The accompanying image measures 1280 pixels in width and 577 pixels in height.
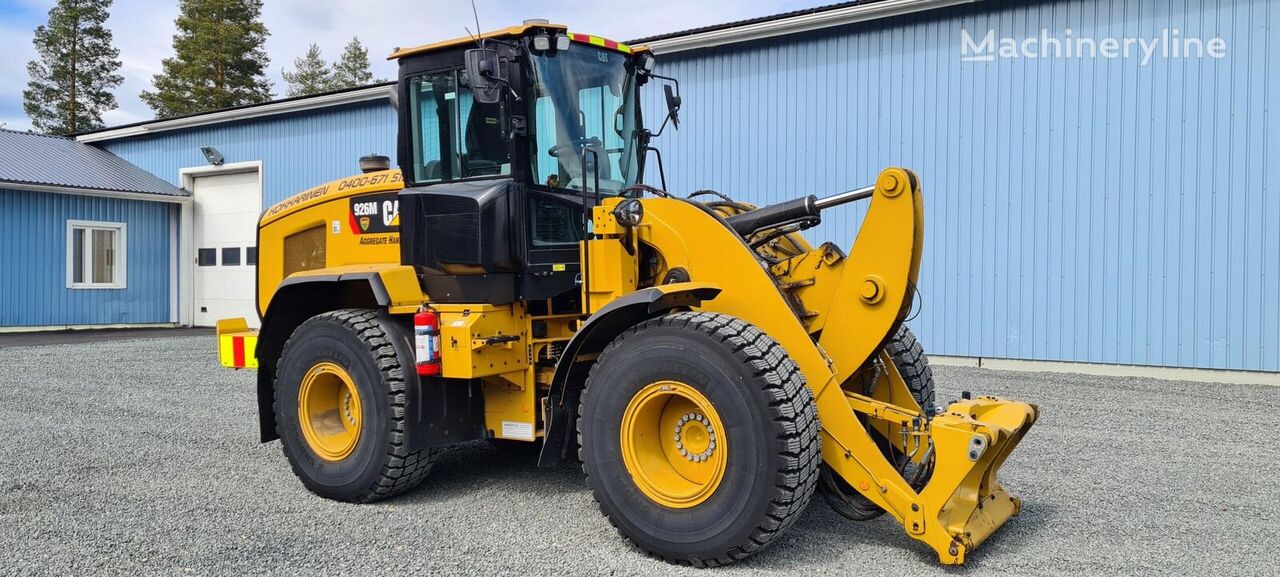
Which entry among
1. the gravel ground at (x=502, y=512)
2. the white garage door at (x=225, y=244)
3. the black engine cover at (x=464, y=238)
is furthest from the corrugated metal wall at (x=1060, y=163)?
the white garage door at (x=225, y=244)

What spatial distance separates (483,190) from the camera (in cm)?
507

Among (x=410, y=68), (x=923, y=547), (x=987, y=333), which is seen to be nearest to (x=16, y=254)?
(x=410, y=68)

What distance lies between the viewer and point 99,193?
61.6 feet

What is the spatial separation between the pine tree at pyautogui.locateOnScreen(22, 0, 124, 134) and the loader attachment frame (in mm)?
41441

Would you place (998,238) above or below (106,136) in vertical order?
below

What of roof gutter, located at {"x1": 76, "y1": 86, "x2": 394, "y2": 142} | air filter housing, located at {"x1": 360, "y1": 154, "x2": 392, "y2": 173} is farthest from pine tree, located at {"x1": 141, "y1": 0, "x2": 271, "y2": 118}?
air filter housing, located at {"x1": 360, "y1": 154, "x2": 392, "y2": 173}

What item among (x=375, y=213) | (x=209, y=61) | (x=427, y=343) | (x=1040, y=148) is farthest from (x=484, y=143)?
(x=209, y=61)

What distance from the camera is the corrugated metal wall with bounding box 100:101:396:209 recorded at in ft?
56.1

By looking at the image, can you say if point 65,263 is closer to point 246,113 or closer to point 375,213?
point 246,113

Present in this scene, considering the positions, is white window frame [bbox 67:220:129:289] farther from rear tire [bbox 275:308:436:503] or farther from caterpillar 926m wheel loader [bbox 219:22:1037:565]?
rear tire [bbox 275:308:436:503]

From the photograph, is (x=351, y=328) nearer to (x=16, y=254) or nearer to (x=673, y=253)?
(x=673, y=253)

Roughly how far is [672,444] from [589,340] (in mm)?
750

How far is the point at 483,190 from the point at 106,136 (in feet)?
67.8

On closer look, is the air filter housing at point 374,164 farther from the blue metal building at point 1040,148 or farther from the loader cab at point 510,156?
the blue metal building at point 1040,148
